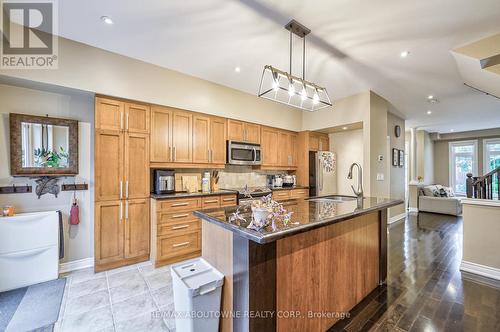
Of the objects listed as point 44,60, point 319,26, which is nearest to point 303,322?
point 319,26

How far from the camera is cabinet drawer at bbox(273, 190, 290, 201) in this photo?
4379mm

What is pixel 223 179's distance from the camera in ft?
13.9

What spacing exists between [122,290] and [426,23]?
14.3ft

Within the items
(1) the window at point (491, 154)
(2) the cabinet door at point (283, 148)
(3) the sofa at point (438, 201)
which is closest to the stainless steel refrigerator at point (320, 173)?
(2) the cabinet door at point (283, 148)

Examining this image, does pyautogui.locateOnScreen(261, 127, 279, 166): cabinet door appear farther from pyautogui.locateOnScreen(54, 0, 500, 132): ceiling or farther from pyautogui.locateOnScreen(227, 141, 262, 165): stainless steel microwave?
pyautogui.locateOnScreen(54, 0, 500, 132): ceiling

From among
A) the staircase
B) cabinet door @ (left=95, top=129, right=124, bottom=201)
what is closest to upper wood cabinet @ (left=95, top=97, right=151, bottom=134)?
cabinet door @ (left=95, top=129, right=124, bottom=201)

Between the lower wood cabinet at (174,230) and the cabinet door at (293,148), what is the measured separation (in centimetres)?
251

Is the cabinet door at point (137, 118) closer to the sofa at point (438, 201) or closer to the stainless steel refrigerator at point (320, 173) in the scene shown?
the stainless steel refrigerator at point (320, 173)

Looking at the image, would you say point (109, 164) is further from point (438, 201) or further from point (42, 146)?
point (438, 201)

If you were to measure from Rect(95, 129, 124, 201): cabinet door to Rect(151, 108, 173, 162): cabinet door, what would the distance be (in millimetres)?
428

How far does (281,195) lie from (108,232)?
3053 mm

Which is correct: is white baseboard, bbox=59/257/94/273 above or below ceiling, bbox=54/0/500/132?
below

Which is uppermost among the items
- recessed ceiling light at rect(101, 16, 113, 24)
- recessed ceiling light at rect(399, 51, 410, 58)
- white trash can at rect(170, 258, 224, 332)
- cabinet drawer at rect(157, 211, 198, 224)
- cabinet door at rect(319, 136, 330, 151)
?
recessed ceiling light at rect(101, 16, 113, 24)

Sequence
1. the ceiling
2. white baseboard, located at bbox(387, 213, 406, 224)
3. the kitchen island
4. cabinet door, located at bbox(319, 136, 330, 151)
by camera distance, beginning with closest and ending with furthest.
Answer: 1. the kitchen island
2. the ceiling
3. white baseboard, located at bbox(387, 213, 406, 224)
4. cabinet door, located at bbox(319, 136, 330, 151)
